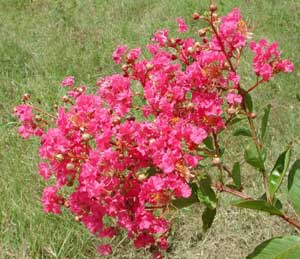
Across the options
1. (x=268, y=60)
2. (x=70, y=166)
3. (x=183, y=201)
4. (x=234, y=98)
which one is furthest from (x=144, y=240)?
(x=268, y=60)

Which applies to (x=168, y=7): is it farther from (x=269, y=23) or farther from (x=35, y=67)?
(x=35, y=67)

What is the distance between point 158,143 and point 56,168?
0.23 metres

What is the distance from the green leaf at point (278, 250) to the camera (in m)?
1.12

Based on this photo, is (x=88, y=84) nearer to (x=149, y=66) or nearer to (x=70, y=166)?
(x=149, y=66)

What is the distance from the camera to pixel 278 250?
113 centimetres

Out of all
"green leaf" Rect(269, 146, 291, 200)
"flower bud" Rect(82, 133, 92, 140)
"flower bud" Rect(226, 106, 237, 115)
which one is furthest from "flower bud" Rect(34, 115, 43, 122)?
"green leaf" Rect(269, 146, 291, 200)

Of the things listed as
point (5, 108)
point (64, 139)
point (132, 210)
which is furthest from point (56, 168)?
point (5, 108)

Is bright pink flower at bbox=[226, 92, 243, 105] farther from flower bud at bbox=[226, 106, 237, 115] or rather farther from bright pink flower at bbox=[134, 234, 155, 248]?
bright pink flower at bbox=[134, 234, 155, 248]

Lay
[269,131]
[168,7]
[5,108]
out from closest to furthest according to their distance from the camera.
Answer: [269,131] < [5,108] < [168,7]

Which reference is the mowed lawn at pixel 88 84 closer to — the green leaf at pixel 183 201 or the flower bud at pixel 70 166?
the green leaf at pixel 183 201

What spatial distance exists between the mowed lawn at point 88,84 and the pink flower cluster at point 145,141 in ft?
1.22

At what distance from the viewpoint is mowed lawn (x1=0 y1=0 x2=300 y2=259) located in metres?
2.04

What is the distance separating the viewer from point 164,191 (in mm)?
1034

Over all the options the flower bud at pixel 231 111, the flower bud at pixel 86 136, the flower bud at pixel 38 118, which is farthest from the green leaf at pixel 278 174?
the flower bud at pixel 38 118
